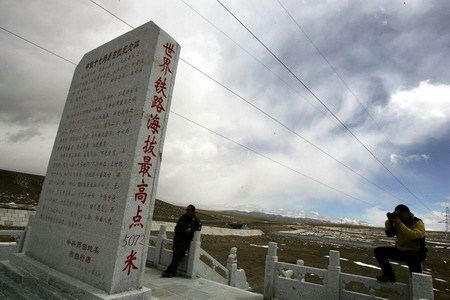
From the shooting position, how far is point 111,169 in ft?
16.5

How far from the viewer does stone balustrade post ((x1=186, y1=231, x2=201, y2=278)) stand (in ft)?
31.1

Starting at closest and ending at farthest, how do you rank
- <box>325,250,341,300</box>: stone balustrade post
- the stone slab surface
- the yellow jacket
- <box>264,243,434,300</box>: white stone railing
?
<box>264,243,434,300</box>: white stone railing, the yellow jacket, <box>325,250,341,300</box>: stone balustrade post, the stone slab surface

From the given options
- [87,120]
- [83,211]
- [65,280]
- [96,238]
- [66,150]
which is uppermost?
[87,120]

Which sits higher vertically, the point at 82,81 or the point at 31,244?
Answer: the point at 82,81

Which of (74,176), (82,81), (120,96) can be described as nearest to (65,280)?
(74,176)

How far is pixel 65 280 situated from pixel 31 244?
230 cm

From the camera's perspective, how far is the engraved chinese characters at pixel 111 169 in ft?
15.1

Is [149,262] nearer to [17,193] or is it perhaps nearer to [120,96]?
[120,96]

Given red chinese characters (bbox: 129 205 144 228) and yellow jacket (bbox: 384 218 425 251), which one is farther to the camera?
yellow jacket (bbox: 384 218 425 251)

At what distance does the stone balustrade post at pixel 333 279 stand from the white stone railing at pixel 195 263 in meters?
4.19

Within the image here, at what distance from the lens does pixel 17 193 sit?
44.3 meters

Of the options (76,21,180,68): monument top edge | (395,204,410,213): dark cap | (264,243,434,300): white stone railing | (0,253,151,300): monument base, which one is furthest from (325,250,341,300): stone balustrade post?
(76,21,180,68): monument top edge

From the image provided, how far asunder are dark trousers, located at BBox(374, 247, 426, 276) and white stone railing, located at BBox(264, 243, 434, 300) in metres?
0.34

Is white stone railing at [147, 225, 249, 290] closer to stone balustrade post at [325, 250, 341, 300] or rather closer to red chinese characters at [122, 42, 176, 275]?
stone balustrade post at [325, 250, 341, 300]
